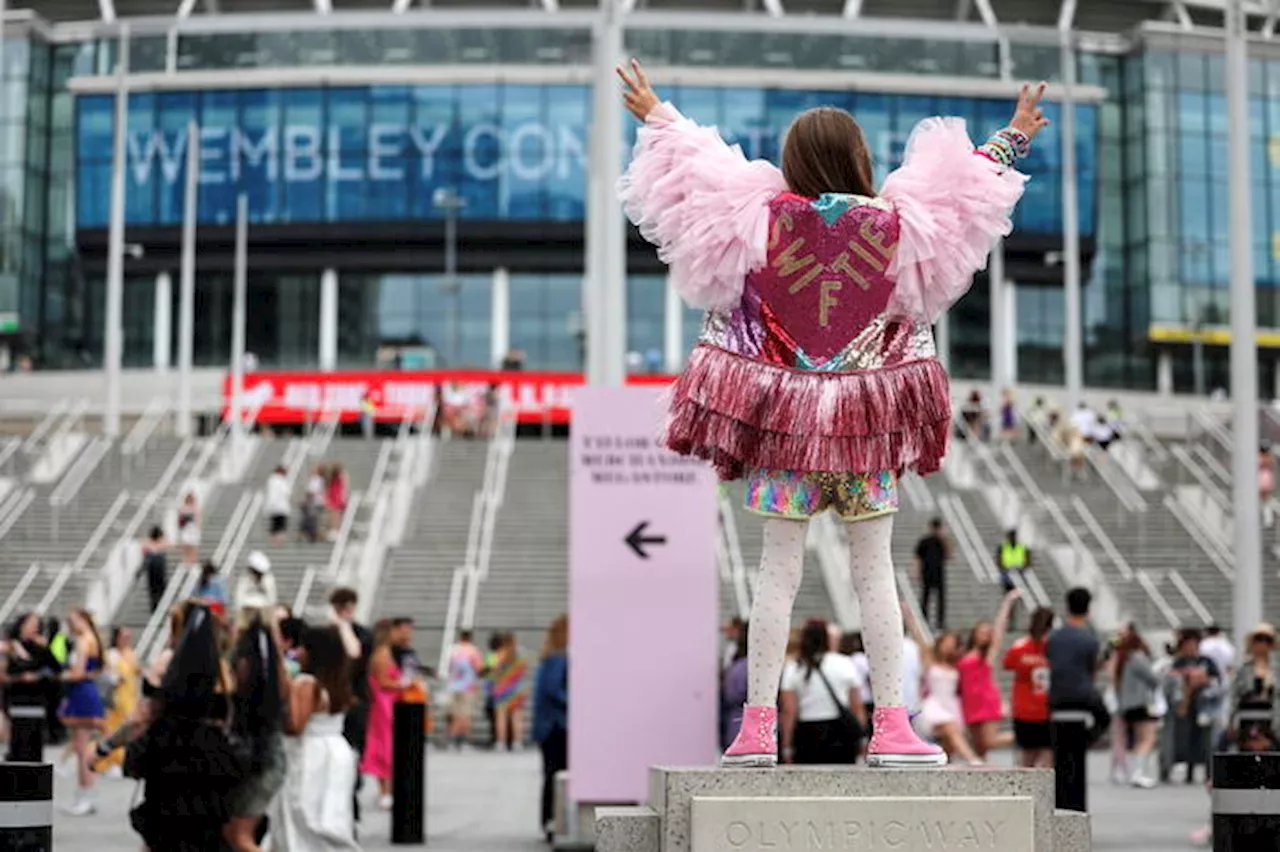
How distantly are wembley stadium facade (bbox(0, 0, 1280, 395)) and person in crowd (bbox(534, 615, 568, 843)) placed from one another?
165ft

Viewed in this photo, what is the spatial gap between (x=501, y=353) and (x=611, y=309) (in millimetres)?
49889

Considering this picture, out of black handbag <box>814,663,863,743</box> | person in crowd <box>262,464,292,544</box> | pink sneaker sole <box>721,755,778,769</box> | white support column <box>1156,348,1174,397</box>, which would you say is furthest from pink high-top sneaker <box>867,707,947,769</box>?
white support column <box>1156,348,1174,397</box>

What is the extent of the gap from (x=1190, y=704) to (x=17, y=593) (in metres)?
16.0

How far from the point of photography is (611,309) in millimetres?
17969

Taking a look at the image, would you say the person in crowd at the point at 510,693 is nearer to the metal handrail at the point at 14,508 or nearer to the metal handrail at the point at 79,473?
the metal handrail at the point at 79,473

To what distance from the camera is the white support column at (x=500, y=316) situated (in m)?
68.0

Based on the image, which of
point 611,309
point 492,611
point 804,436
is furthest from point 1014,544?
point 804,436

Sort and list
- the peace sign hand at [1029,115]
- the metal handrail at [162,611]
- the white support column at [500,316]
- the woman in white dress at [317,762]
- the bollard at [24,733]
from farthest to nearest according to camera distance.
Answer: the white support column at [500,316]
the metal handrail at [162,611]
the bollard at [24,733]
the woman in white dress at [317,762]
the peace sign hand at [1029,115]

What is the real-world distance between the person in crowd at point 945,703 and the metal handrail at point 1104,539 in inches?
506

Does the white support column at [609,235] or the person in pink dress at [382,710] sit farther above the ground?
the white support column at [609,235]

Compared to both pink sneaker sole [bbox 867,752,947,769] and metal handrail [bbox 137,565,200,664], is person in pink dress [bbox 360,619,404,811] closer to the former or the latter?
metal handrail [bbox 137,565,200,664]

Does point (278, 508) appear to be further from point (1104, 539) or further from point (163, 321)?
point (163, 321)

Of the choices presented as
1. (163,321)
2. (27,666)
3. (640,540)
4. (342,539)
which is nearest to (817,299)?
(640,540)

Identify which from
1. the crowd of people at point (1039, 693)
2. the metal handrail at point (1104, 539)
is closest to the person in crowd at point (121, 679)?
the crowd of people at point (1039, 693)
